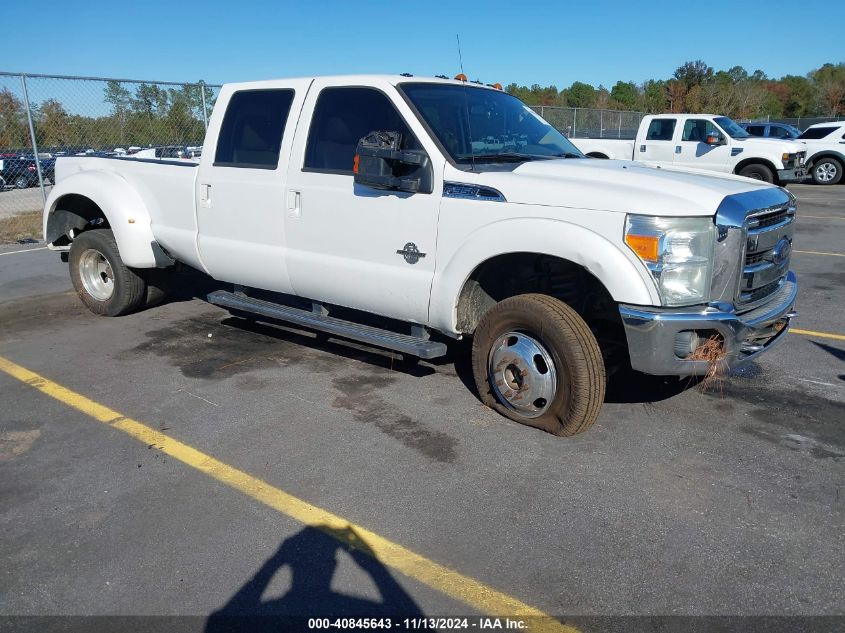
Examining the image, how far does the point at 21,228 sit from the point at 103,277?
24.9 feet

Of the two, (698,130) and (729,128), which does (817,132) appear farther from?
(698,130)

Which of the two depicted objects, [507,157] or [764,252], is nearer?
[764,252]

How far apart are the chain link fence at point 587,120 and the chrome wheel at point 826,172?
556cm

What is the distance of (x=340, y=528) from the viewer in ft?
10.8

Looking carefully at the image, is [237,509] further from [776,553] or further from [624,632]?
[776,553]

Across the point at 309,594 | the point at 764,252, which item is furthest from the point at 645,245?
the point at 309,594

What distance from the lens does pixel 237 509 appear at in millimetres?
3479

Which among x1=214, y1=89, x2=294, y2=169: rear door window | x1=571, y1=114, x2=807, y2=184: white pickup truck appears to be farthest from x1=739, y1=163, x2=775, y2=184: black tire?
x1=214, y1=89, x2=294, y2=169: rear door window

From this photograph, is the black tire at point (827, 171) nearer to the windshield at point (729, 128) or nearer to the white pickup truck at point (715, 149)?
the white pickup truck at point (715, 149)

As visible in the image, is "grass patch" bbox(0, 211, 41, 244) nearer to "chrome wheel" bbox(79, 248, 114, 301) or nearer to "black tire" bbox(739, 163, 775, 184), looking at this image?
"chrome wheel" bbox(79, 248, 114, 301)

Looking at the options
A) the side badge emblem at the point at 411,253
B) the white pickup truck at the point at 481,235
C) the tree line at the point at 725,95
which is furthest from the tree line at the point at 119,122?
the tree line at the point at 725,95

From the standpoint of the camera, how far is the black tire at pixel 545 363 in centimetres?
397

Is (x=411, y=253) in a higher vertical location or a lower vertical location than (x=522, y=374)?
higher

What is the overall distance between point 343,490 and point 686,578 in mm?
1697
